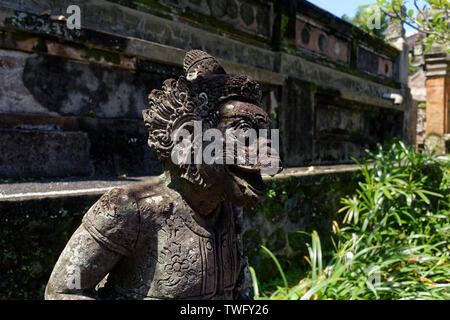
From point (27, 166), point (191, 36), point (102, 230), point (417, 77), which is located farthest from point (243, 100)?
point (417, 77)

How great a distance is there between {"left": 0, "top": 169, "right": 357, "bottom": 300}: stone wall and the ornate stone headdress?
89 cm

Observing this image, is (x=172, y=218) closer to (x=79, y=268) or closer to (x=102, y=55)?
(x=79, y=268)

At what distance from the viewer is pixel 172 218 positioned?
139 cm

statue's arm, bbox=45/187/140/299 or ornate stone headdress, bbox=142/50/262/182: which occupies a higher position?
ornate stone headdress, bbox=142/50/262/182

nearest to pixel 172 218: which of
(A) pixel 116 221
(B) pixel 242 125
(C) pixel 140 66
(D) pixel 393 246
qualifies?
(A) pixel 116 221

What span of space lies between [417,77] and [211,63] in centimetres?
2733

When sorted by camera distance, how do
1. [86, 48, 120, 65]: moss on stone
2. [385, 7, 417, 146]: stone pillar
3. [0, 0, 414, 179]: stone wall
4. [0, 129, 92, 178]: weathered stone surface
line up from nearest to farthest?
[0, 129, 92, 178]: weathered stone surface, [0, 0, 414, 179]: stone wall, [86, 48, 120, 65]: moss on stone, [385, 7, 417, 146]: stone pillar

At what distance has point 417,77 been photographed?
81.5ft

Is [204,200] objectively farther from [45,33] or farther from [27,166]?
[45,33]

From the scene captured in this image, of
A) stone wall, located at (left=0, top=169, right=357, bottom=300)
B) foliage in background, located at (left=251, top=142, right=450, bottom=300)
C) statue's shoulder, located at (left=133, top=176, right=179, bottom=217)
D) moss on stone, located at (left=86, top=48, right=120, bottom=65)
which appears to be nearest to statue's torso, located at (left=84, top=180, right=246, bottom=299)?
statue's shoulder, located at (left=133, top=176, right=179, bottom=217)

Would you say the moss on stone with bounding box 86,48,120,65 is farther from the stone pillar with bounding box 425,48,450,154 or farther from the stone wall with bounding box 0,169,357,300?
the stone pillar with bounding box 425,48,450,154

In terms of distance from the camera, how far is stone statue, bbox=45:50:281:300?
128cm

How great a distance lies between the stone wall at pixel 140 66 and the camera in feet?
9.04
